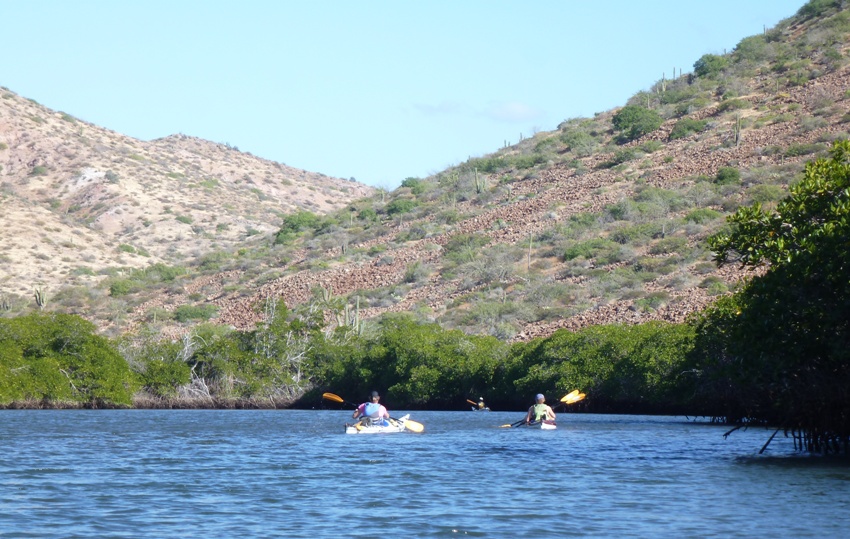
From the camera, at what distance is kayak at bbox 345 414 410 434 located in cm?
3838

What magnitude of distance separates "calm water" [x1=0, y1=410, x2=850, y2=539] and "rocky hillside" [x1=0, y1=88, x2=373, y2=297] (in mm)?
59818

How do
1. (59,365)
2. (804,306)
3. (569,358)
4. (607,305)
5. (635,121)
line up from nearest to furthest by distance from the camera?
(804,306)
(569,358)
(59,365)
(607,305)
(635,121)

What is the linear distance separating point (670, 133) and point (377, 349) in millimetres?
44564

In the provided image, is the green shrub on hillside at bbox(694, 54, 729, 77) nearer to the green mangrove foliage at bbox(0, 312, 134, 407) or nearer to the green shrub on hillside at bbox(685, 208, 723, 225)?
the green shrub on hillside at bbox(685, 208, 723, 225)

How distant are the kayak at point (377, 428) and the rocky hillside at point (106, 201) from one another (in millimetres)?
55186

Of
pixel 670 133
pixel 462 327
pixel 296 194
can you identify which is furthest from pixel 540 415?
pixel 296 194

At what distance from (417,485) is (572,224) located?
58.0m

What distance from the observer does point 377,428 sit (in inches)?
1528

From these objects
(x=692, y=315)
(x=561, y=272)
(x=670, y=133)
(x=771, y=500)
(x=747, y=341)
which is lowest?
(x=771, y=500)

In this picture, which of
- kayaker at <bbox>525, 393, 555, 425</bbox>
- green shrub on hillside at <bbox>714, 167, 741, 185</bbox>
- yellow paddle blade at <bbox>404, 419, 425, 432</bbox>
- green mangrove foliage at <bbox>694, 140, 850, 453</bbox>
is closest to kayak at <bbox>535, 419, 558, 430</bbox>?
kayaker at <bbox>525, 393, 555, 425</bbox>

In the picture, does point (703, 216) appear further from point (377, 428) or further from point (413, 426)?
point (377, 428)

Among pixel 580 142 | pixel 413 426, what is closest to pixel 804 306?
pixel 413 426

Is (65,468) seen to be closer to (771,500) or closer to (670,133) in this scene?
(771,500)

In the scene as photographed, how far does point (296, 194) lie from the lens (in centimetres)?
14862
